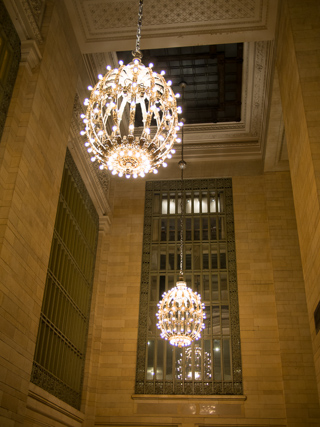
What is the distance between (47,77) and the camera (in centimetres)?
672

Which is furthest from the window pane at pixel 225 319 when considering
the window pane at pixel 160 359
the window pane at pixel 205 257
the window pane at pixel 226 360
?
the window pane at pixel 160 359

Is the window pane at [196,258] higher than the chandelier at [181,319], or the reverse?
the window pane at [196,258]

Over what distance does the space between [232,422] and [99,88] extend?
256 inches

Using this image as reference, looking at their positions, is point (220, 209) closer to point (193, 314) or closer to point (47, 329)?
point (193, 314)

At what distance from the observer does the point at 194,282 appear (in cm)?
997

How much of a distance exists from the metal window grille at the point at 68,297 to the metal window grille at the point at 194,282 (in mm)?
1239

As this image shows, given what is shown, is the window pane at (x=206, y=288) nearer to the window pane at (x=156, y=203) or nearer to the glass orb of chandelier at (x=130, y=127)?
the window pane at (x=156, y=203)

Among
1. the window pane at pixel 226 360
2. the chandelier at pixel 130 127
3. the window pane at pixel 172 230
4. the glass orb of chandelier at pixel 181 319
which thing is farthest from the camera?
the window pane at pixel 172 230

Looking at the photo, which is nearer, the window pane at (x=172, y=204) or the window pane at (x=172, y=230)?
the window pane at (x=172, y=230)

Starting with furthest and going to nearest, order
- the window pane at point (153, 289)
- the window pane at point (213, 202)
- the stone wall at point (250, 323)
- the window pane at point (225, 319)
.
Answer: the window pane at point (213, 202) → the window pane at point (153, 289) → the window pane at point (225, 319) → the stone wall at point (250, 323)

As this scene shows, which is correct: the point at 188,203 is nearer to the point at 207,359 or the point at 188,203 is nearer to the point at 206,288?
the point at 206,288

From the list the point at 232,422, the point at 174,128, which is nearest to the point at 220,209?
the point at 232,422

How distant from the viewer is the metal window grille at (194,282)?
9039mm

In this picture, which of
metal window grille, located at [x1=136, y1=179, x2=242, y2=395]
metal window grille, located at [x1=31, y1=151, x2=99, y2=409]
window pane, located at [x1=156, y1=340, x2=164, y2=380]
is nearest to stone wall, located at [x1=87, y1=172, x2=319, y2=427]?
metal window grille, located at [x1=136, y1=179, x2=242, y2=395]
